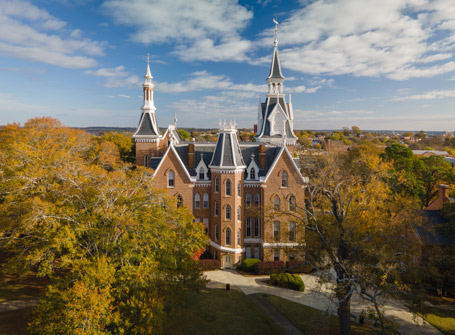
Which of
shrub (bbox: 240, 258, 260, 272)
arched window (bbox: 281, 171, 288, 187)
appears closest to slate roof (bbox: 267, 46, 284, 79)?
arched window (bbox: 281, 171, 288, 187)

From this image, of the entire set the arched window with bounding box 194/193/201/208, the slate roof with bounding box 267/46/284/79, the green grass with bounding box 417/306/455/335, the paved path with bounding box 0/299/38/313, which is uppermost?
the slate roof with bounding box 267/46/284/79

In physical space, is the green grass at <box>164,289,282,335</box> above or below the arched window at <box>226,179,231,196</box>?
below

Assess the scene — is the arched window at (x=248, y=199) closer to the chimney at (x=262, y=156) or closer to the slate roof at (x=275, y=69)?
the chimney at (x=262, y=156)

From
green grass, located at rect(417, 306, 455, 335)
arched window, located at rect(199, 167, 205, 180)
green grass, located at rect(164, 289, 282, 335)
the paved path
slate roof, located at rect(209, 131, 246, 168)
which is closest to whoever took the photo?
green grass, located at rect(164, 289, 282, 335)

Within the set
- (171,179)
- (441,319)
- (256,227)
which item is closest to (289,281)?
(256,227)

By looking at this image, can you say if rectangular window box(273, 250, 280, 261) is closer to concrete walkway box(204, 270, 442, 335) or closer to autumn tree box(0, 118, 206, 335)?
concrete walkway box(204, 270, 442, 335)
